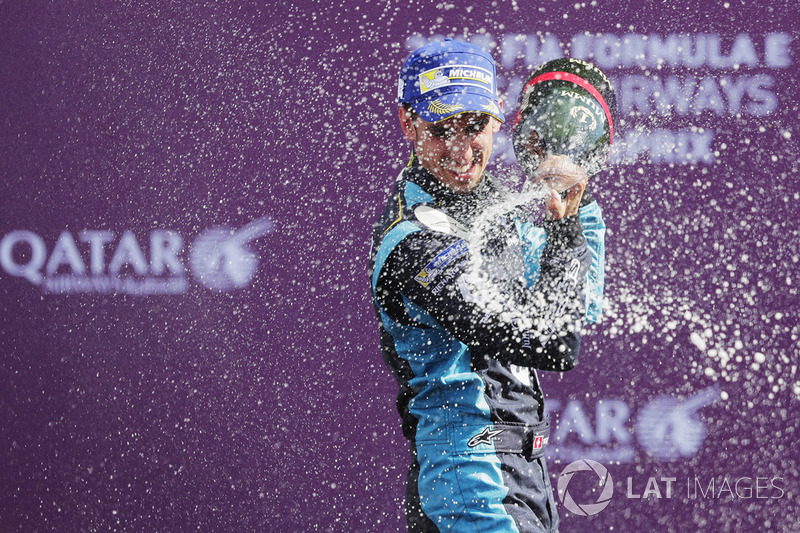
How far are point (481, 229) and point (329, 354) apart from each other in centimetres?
130

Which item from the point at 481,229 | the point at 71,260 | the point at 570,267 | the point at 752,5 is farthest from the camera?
the point at 71,260

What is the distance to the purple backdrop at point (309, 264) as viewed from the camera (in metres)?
3.07

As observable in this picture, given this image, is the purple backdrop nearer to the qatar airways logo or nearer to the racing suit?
the qatar airways logo

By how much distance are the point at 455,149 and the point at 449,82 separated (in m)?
0.17

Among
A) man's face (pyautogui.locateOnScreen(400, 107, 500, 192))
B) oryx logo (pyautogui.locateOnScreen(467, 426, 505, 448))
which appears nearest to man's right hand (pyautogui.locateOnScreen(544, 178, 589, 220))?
man's face (pyautogui.locateOnScreen(400, 107, 500, 192))

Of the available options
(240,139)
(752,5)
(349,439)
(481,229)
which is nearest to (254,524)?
(349,439)

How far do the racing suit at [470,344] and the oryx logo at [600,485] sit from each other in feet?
3.70

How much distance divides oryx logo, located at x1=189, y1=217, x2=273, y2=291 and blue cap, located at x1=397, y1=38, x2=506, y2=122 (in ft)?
3.88

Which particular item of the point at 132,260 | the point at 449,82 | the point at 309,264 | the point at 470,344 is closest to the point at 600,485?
the point at 309,264

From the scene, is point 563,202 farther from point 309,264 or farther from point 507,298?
point 309,264

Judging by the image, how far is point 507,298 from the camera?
6.18ft

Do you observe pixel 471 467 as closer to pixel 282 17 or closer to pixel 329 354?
pixel 329 354

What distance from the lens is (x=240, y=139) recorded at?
3217mm

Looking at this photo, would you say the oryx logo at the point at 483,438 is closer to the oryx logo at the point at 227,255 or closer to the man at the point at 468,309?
the man at the point at 468,309
